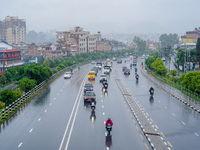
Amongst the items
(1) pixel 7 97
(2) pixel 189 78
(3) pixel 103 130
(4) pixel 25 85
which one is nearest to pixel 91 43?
(4) pixel 25 85

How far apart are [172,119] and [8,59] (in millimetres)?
76134

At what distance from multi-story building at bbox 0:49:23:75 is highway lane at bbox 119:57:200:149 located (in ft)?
190

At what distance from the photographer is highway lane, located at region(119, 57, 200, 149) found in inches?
990

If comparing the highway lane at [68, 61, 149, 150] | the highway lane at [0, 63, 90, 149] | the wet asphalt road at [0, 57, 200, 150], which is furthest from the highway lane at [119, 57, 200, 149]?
the highway lane at [0, 63, 90, 149]

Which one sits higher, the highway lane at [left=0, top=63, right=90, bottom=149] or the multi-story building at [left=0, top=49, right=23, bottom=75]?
the multi-story building at [left=0, top=49, right=23, bottom=75]

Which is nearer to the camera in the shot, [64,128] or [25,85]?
[64,128]

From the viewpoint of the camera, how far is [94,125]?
30266 millimetres

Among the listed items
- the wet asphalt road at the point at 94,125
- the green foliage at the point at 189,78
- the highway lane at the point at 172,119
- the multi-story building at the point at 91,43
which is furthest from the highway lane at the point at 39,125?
the multi-story building at the point at 91,43

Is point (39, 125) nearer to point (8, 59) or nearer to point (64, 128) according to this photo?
point (64, 128)

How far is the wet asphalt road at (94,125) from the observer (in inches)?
966

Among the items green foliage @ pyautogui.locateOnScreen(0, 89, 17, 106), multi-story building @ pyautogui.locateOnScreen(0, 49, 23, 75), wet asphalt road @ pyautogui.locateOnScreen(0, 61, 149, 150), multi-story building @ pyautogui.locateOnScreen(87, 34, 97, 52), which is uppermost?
multi-story building @ pyautogui.locateOnScreen(87, 34, 97, 52)

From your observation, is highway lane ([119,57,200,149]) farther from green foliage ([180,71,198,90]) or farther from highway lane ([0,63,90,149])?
highway lane ([0,63,90,149])

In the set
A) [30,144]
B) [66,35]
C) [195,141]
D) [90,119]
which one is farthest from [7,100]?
[66,35]

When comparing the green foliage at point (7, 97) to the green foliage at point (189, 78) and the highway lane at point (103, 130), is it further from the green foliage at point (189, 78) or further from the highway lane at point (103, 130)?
the green foliage at point (189, 78)
